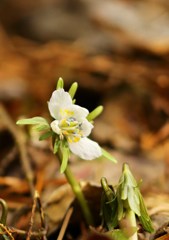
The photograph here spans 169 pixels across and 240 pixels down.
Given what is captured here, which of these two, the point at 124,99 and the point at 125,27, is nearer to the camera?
the point at 124,99

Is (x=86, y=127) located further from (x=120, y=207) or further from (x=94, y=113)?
(x=120, y=207)

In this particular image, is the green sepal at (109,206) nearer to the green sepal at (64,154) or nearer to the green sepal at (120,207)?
the green sepal at (120,207)

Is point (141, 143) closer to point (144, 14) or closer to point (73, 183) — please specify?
point (73, 183)

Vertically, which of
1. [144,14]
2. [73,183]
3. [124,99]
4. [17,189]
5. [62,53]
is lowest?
[17,189]

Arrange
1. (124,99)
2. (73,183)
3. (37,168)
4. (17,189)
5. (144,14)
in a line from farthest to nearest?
(144,14)
(124,99)
(37,168)
(17,189)
(73,183)

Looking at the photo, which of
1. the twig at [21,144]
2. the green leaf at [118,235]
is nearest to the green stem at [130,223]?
the green leaf at [118,235]

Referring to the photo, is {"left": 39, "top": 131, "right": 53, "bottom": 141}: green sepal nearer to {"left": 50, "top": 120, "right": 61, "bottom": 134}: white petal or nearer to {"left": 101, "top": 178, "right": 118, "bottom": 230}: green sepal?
{"left": 50, "top": 120, "right": 61, "bottom": 134}: white petal

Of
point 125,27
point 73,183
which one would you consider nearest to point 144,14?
point 125,27

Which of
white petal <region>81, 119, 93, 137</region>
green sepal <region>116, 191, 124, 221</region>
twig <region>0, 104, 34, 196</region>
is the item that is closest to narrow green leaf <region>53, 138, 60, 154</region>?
white petal <region>81, 119, 93, 137</region>
